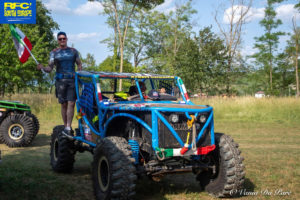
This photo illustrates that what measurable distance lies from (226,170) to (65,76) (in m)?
3.51

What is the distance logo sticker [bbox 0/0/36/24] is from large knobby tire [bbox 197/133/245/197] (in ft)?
41.9

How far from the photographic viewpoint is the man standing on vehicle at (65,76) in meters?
6.37

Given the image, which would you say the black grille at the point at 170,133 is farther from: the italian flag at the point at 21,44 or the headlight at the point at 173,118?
the italian flag at the point at 21,44

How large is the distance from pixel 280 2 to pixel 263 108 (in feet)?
75.4

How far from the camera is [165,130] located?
4.46m

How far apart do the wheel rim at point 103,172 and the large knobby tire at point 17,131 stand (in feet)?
19.4

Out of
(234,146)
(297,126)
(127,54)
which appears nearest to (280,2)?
(127,54)

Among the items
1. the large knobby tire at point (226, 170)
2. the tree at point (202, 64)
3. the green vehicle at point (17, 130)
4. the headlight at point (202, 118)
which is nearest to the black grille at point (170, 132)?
the headlight at point (202, 118)

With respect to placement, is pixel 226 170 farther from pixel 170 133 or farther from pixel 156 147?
pixel 156 147

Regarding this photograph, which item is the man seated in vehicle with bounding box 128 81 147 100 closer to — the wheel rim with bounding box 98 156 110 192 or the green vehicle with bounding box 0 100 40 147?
the wheel rim with bounding box 98 156 110 192

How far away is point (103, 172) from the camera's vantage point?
184 inches

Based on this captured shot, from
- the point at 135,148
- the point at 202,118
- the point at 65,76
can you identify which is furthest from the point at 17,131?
the point at 202,118

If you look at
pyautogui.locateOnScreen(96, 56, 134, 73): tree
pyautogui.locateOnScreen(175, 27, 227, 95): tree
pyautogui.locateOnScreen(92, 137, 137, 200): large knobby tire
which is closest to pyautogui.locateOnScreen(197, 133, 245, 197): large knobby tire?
pyautogui.locateOnScreen(92, 137, 137, 200): large knobby tire

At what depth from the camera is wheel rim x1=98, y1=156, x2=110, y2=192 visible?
4570mm
